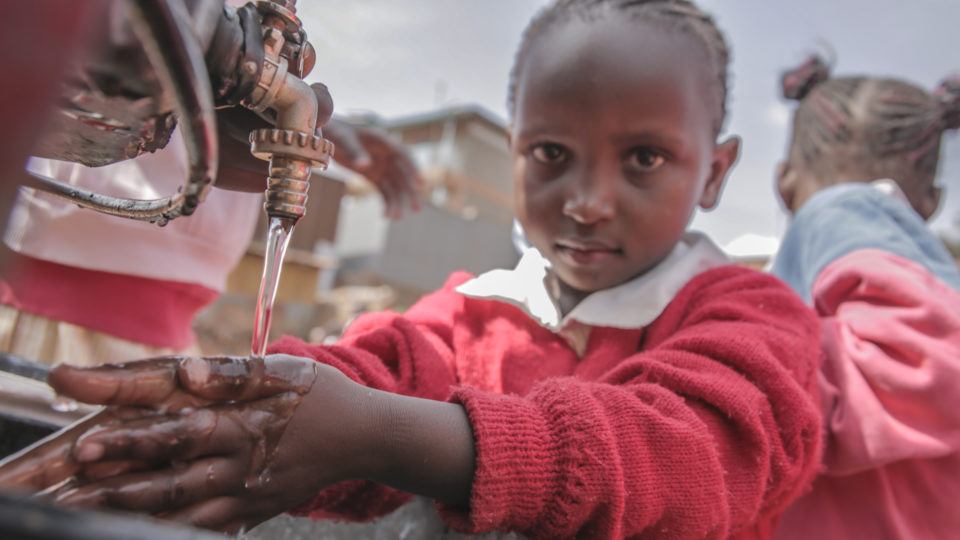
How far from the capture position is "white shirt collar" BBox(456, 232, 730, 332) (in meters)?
1.09

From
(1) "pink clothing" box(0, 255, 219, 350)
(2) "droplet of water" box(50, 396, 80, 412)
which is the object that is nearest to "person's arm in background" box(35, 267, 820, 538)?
(2) "droplet of water" box(50, 396, 80, 412)

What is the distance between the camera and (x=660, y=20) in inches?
46.8

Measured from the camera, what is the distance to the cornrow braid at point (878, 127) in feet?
6.62

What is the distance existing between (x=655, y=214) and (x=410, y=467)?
0.62m

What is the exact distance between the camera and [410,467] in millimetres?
681

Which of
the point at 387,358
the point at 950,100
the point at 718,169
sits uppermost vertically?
the point at 950,100

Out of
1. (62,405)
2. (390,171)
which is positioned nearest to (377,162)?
(390,171)

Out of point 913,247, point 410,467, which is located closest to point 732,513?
point 410,467

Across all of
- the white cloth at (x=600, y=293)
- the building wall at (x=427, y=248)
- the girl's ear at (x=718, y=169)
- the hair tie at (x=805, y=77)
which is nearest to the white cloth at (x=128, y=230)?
the white cloth at (x=600, y=293)

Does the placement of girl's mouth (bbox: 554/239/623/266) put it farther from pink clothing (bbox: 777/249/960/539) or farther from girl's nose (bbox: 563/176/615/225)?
pink clothing (bbox: 777/249/960/539)

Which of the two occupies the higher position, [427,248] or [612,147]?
[612,147]

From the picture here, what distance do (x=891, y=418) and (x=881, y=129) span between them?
123 centimetres

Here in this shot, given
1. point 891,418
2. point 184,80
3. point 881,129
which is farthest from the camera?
point 881,129

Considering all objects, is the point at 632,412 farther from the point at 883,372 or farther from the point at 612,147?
the point at 883,372
